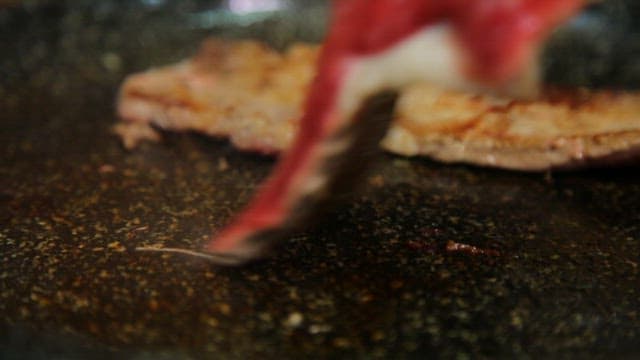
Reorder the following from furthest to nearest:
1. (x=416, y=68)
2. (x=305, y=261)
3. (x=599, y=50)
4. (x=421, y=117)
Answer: (x=599, y=50) < (x=421, y=117) < (x=305, y=261) < (x=416, y=68)

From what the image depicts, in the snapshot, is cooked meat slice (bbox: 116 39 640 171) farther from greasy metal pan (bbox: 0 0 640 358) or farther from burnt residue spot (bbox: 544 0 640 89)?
burnt residue spot (bbox: 544 0 640 89)

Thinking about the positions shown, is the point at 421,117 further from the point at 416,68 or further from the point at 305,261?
the point at 416,68

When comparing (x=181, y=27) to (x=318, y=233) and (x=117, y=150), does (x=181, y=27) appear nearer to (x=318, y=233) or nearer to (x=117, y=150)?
(x=117, y=150)

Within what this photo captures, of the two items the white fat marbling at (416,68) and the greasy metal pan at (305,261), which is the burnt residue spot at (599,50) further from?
the white fat marbling at (416,68)

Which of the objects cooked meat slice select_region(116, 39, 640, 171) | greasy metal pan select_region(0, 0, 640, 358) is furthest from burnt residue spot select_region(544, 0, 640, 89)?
cooked meat slice select_region(116, 39, 640, 171)

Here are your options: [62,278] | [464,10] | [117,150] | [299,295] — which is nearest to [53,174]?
[117,150]

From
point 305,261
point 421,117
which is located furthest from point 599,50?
point 305,261
